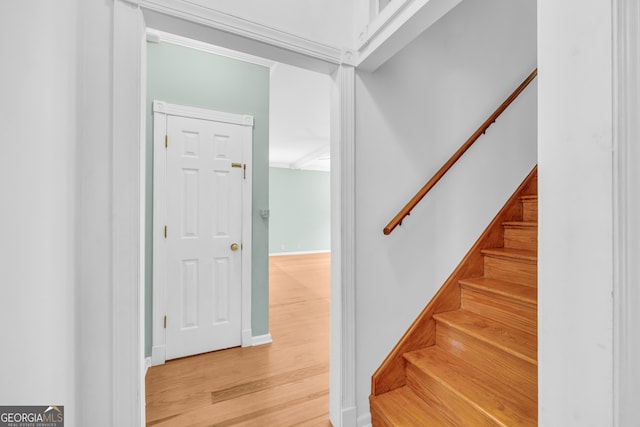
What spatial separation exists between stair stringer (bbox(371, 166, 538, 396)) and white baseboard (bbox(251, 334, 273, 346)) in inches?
49.8

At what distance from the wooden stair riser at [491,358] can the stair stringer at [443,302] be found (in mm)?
Result: 107

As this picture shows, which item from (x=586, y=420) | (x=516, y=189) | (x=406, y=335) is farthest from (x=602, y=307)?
(x=516, y=189)

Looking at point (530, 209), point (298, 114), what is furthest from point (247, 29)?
point (298, 114)

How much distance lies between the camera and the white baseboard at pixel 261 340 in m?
2.42

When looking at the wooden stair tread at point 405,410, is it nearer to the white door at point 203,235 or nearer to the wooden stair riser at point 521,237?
the wooden stair riser at point 521,237

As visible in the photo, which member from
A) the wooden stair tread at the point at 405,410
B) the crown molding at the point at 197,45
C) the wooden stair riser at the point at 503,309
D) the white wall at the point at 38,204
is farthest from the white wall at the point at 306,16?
the wooden stair tread at the point at 405,410

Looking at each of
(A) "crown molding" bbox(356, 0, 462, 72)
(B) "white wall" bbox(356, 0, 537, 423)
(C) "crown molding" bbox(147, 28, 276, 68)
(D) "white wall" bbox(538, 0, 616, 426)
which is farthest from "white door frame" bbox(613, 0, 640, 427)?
(C) "crown molding" bbox(147, 28, 276, 68)

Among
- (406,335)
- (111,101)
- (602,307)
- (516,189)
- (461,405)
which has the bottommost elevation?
(461,405)

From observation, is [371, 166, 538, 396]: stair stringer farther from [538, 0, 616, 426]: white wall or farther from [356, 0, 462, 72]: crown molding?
[356, 0, 462, 72]: crown molding

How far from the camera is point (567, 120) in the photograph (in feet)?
1.99

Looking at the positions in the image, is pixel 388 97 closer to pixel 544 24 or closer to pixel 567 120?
pixel 544 24

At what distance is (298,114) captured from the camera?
13.0 feet

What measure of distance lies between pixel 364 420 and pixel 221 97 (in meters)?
2.69

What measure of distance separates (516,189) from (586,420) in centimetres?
197
